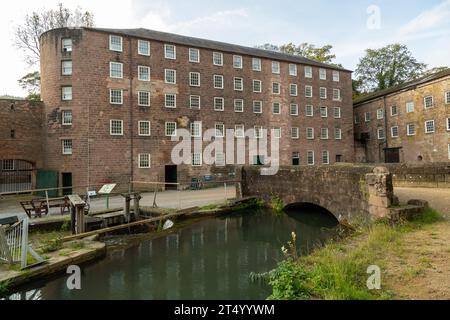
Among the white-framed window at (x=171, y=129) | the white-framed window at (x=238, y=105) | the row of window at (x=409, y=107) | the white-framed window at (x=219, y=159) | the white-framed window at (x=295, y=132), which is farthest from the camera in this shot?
the white-framed window at (x=295, y=132)

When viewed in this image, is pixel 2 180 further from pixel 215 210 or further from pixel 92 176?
pixel 215 210

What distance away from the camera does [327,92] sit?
3541 centimetres

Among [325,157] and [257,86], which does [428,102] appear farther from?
[257,86]

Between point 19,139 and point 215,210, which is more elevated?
point 19,139

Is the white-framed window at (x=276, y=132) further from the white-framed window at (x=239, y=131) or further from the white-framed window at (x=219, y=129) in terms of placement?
the white-framed window at (x=219, y=129)

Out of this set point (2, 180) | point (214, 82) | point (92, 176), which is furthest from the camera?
point (214, 82)

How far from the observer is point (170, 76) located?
26.5 meters

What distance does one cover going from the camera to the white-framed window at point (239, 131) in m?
29.3

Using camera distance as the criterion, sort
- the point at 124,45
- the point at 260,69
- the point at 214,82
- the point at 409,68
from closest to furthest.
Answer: the point at 124,45 → the point at 214,82 → the point at 260,69 → the point at 409,68

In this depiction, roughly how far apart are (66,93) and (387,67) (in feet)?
138

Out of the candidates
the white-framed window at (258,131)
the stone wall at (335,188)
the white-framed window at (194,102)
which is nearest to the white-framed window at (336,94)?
the white-framed window at (258,131)

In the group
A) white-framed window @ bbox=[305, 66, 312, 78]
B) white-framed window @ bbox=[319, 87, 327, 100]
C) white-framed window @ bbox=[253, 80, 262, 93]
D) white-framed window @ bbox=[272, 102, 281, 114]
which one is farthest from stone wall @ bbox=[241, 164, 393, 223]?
white-framed window @ bbox=[319, 87, 327, 100]

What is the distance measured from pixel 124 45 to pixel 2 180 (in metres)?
16.0

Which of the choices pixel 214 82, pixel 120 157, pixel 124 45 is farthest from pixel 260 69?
pixel 120 157
